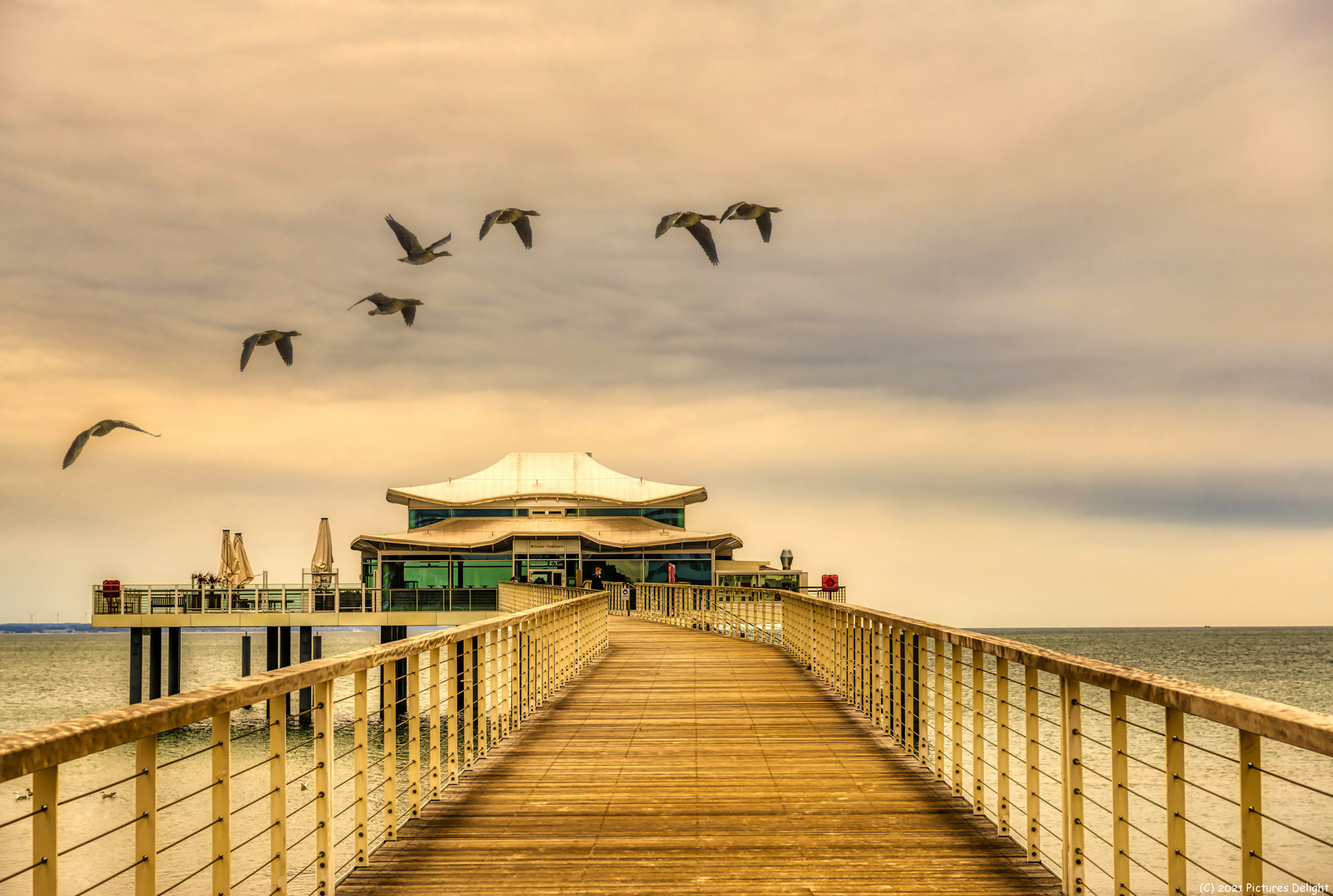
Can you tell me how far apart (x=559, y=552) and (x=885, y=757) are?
39594mm

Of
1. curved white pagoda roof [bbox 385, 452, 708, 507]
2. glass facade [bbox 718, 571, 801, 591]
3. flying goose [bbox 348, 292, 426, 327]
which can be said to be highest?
flying goose [bbox 348, 292, 426, 327]

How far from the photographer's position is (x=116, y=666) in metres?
94.2

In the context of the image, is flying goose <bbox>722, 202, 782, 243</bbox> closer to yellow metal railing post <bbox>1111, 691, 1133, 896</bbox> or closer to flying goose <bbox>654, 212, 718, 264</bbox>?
flying goose <bbox>654, 212, 718, 264</bbox>

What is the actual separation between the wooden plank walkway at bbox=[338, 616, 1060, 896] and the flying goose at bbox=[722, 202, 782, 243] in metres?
7.62

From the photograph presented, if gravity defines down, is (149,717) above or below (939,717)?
above

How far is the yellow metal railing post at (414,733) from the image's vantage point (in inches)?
227

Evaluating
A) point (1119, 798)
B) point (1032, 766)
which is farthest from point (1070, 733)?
point (1032, 766)

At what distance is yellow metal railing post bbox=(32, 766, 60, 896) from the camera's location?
2.51 meters

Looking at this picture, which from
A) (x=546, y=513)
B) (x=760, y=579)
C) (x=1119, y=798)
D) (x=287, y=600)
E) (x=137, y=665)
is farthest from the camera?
(x=546, y=513)

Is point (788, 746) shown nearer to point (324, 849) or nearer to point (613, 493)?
point (324, 849)

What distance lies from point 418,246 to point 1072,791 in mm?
11645

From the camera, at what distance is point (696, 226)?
16.0 meters

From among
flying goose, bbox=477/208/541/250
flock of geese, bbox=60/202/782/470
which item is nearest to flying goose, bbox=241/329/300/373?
flock of geese, bbox=60/202/782/470

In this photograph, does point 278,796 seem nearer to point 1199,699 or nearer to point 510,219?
point 1199,699
